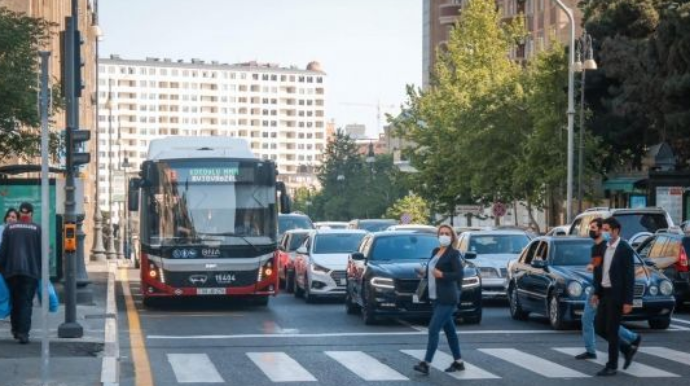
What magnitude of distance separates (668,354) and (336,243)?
595 inches

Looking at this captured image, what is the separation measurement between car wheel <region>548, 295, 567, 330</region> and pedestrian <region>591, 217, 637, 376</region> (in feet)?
18.8

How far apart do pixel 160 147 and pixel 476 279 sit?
29.2 feet

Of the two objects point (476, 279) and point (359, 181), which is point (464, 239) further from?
point (359, 181)

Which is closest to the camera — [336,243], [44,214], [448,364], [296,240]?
[44,214]

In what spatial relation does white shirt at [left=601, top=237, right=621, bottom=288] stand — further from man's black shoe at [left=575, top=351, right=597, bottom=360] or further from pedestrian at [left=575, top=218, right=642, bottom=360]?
man's black shoe at [left=575, top=351, right=597, bottom=360]

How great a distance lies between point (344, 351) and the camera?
65.2 feet

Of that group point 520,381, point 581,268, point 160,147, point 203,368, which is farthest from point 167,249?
point 520,381

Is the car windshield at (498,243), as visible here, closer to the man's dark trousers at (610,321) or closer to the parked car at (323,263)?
the parked car at (323,263)

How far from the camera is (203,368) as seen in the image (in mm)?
17562

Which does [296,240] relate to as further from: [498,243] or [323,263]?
[498,243]

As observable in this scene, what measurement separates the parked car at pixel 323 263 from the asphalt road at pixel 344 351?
125 inches

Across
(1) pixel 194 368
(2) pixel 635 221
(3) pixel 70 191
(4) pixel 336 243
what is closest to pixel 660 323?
(1) pixel 194 368

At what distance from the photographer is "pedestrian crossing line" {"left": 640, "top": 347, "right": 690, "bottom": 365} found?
1833 cm

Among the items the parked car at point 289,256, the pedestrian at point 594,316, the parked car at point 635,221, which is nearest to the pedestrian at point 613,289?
the pedestrian at point 594,316
